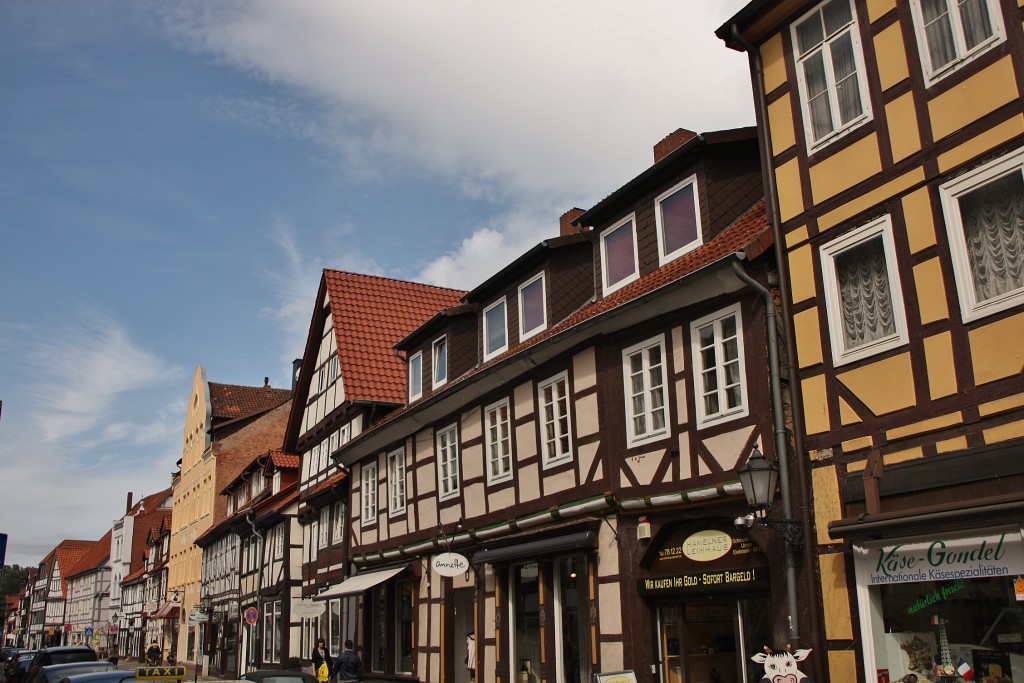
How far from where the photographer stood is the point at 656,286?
50.2ft

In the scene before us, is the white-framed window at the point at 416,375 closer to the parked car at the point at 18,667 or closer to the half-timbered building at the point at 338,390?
the half-timbered building at the point at 338,390

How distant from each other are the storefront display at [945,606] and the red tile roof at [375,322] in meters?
18.7

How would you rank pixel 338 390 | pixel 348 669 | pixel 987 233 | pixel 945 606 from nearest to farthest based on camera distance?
1. pixel 987 233
2. pixel 945 606
3. pixel 348 669
4. pixel 338 390

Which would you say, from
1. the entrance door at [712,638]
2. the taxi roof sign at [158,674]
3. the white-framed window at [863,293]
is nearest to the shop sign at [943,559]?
the white-framed window at [863,293]

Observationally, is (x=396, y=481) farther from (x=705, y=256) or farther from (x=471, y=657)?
(x=705, y=256)

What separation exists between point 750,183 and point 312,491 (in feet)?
65.2

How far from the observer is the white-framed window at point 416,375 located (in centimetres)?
2552

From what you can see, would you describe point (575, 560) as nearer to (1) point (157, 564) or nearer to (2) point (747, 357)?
(2) point (747, 357)

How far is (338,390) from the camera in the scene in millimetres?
30156

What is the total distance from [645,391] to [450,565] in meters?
6.19

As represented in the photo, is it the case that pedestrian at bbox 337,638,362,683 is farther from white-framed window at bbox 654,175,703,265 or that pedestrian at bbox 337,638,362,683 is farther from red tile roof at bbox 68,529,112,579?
red tile roof at bbox 68,529,112,579

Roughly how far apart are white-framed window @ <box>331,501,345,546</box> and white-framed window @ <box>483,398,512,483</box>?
999 cm

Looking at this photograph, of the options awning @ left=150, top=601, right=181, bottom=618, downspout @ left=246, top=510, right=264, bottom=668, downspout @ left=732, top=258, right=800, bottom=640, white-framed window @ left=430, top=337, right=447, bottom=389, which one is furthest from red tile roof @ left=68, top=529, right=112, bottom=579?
downspout @ left=732, top=258, right=800, bottom=640

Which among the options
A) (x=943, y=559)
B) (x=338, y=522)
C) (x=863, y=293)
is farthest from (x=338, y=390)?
(x=943, y=559)
